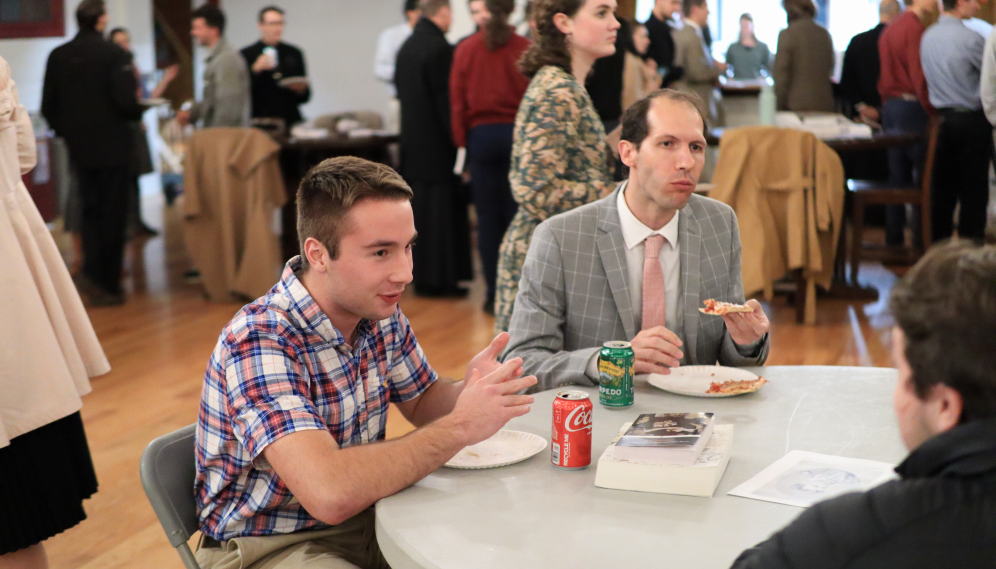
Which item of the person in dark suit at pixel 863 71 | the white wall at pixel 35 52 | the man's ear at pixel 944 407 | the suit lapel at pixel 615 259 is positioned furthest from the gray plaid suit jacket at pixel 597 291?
the white wall at pixel 35 52

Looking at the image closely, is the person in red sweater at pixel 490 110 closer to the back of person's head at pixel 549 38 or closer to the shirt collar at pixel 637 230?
the back of person's head at pixel 549 38

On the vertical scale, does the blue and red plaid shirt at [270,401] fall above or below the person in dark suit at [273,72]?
below

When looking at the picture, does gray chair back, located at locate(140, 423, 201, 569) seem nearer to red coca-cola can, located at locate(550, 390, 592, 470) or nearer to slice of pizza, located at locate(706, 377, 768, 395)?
red coca-cola can, located at locate(550, 390, 592, 470)

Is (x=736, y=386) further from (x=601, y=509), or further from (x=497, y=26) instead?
(x=497, y=26)

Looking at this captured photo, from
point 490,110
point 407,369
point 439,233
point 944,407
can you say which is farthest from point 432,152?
point 944,407

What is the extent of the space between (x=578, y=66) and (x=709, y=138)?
2399 mm

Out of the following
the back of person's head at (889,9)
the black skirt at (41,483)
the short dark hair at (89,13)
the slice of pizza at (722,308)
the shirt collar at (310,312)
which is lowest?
the black skirt at (41,483)

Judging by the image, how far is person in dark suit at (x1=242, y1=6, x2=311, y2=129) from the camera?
261 inches

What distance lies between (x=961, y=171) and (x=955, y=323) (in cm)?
559

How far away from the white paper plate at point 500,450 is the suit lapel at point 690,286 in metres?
0.72

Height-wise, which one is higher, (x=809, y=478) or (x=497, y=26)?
(x=497, y=26)

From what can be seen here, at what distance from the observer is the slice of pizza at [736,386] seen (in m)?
1.81

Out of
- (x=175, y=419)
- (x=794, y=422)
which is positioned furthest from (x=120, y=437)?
(x=794, y=422)

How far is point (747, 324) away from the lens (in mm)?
2025
